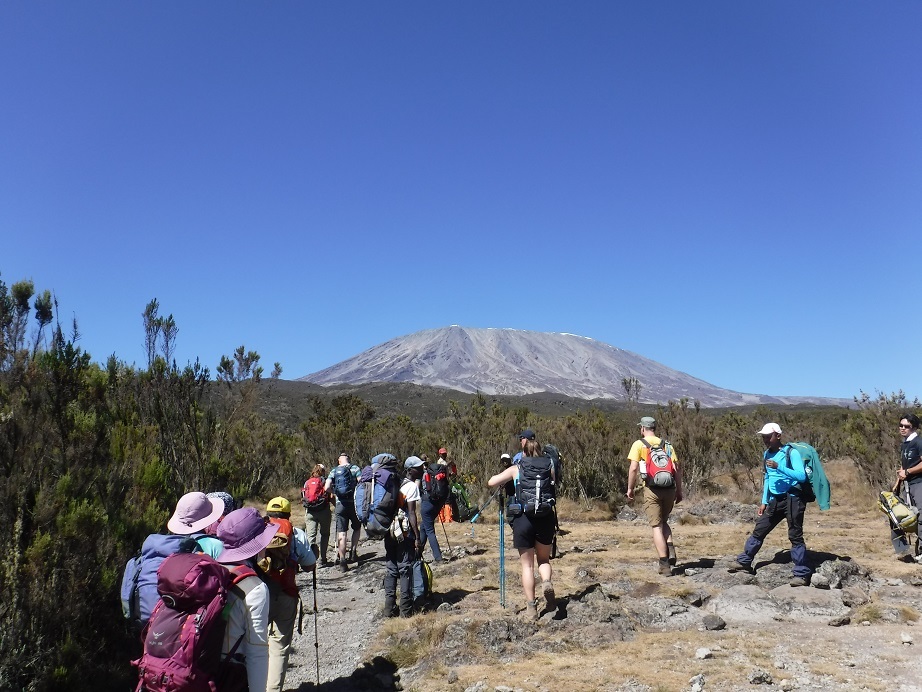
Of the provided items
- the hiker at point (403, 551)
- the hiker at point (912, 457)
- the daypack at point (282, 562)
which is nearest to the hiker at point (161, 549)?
the daypack at point (282, 562)

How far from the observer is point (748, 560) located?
6.42 m

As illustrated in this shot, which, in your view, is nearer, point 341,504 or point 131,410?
point 131,410

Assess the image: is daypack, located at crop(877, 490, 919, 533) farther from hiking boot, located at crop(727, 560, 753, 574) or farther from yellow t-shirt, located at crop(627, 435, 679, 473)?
yellow t-shirt, located at crop(627, 435, 679, 473)

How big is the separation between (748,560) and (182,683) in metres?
5.70

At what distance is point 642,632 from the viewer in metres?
5.03

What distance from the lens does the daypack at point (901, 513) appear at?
6954 millimetres

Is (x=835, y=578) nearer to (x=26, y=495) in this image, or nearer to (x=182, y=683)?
(x=182, y=683)

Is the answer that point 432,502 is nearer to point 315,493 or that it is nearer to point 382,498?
point 315,493

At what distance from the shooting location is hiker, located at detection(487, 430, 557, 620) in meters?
5.17

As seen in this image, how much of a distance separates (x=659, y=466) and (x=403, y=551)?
2.58m

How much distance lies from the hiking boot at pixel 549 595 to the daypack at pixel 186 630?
3.32 metres

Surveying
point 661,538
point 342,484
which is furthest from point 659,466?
point 342,484

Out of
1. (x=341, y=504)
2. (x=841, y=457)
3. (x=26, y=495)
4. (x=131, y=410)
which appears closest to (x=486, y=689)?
(x=26, y=495)

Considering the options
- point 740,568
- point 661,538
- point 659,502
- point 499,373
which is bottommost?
point 740,568
